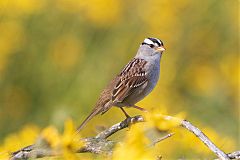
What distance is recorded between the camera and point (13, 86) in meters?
6.05

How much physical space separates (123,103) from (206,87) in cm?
263

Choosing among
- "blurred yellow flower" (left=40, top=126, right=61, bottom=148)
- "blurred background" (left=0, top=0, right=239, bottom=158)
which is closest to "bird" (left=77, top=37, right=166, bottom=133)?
"blurred background" (left=0, top=0, right=239, bottom=158)

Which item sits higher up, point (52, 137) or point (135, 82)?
point (135, 82)

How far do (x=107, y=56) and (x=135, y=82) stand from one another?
2.04 m

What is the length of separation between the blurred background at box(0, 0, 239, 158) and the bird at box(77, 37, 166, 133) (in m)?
0.74

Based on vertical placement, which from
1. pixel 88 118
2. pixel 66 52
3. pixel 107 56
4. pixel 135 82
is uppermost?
pixel 66 52

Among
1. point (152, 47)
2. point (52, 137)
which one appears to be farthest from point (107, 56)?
point (52, 137)

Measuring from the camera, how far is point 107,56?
6.46 meters

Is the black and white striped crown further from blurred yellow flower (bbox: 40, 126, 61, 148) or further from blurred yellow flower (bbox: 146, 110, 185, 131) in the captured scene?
blurred yellow flower (bbox: 40, 126, 61, 148)

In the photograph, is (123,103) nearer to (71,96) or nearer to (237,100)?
(71,96)

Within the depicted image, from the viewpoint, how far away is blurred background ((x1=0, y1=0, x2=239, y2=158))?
592cm

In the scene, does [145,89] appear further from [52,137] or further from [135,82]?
[52,137]

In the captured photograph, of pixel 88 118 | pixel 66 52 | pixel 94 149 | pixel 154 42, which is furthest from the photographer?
pixel 66 52

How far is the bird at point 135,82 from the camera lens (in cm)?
431
